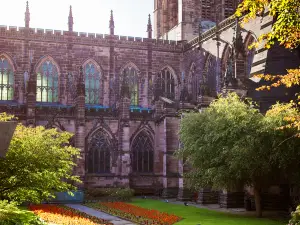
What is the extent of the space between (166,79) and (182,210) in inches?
865

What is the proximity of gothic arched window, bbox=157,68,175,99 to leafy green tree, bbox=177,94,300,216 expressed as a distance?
21.3 meters

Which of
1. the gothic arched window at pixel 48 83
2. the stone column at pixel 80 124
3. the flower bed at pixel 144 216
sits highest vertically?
the gothic arched window at pixel 48 83

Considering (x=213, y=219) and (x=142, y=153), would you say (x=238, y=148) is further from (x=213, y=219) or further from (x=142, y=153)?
(x=142, y=153)

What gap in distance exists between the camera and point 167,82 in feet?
161

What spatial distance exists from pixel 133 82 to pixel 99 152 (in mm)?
8625

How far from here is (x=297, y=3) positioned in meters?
11.3

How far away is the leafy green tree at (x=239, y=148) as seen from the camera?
74.0 ft

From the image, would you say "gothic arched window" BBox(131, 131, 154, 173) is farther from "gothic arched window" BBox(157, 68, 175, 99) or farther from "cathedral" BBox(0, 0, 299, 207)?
"gothic arched window" BBox(157, 68, 175, 99)

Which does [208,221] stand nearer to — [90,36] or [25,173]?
[25,173]

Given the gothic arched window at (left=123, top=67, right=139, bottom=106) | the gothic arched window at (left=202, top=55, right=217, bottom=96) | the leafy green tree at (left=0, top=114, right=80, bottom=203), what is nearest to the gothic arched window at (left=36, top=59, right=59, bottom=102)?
the gothic arched window at (left=123, top=67, right=139, bottom=106)

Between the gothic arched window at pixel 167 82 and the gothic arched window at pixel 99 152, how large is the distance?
8.65 metres

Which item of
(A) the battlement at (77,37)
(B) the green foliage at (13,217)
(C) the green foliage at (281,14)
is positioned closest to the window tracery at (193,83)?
(A) the battlement at (77,37)

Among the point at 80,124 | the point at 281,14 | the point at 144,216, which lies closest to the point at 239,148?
the point at 144,216

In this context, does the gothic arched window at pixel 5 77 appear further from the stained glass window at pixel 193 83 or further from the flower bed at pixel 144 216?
the flower bed at pixel 144 216
